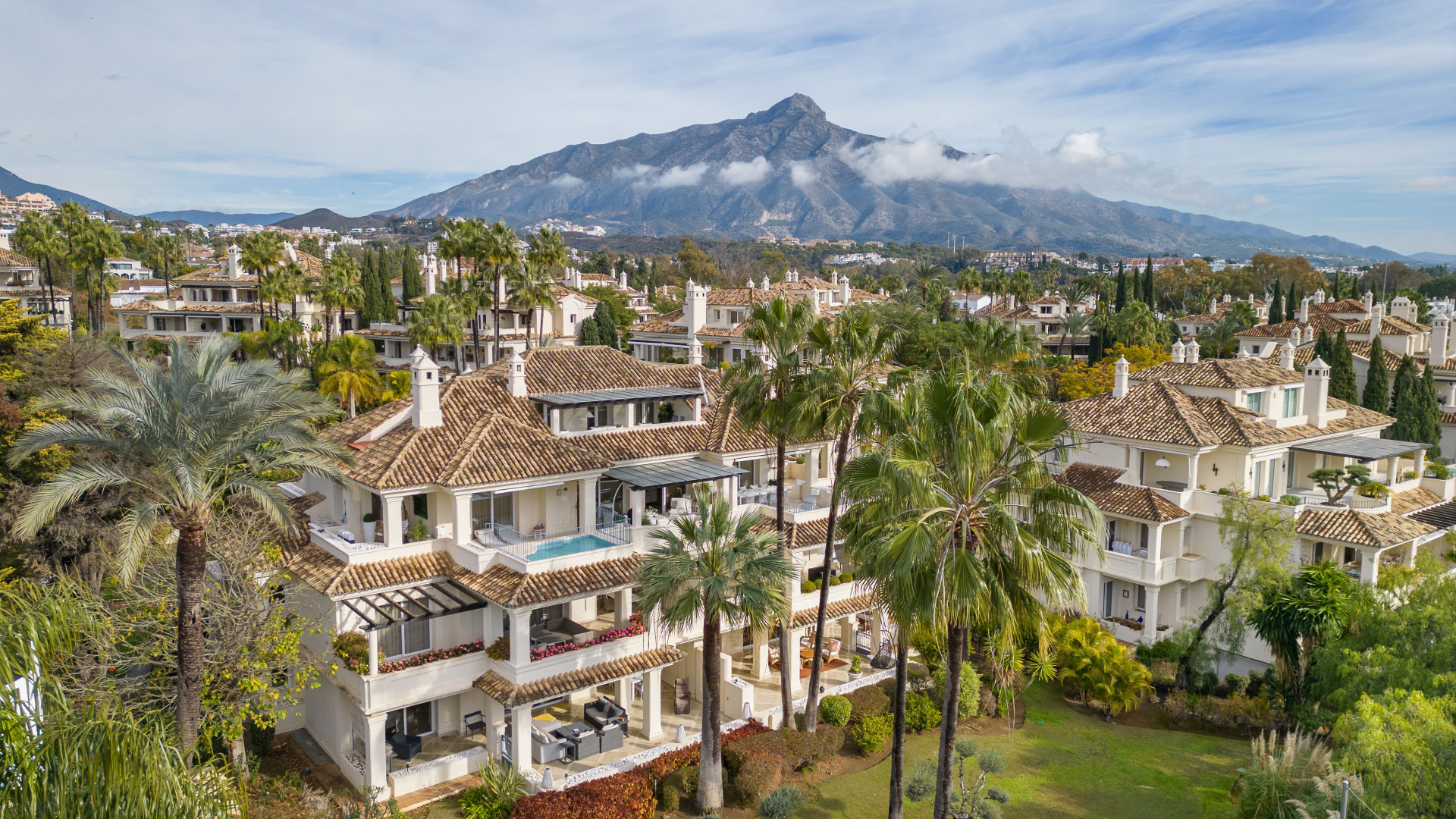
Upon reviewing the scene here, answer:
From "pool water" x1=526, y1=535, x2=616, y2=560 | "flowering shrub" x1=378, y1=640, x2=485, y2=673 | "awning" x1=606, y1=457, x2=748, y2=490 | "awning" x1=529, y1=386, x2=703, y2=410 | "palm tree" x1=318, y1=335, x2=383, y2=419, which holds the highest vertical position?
"awning" x1=529, y1=386, x2=703, y2=410

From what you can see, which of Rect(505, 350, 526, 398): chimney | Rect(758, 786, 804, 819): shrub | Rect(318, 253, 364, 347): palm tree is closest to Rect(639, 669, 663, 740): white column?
Rect(758, 786, 804, 819): shrub

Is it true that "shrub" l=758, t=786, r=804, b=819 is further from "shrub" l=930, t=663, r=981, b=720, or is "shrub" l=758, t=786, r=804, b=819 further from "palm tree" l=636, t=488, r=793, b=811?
"shrub" l=930, t=663, r=981, b=720

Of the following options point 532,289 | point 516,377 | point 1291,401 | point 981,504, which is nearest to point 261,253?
point 532,289

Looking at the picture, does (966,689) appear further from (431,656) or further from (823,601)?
(431,656)

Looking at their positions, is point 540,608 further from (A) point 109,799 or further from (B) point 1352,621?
(B) point 1352,621

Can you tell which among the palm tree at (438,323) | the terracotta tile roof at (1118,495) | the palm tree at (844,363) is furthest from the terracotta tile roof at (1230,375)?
the palm tree at (438,323)

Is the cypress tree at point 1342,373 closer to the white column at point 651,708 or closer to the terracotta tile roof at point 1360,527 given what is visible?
the terracotta tile roof at point 1360,527
